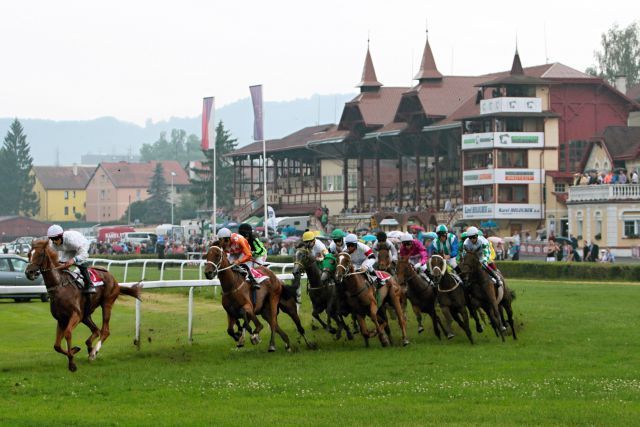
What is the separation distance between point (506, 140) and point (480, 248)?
5104cm

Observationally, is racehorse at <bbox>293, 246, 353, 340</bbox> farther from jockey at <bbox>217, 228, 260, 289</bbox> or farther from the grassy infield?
jockey at <bbox>217, 228, 260, 289</bbox>

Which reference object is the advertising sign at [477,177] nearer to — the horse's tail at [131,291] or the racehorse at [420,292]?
the racehorse at [420,292]

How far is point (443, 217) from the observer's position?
73.2 meters

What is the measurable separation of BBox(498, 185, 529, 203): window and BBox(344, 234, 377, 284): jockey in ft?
168

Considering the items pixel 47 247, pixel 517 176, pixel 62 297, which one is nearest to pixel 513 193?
pixel 517 176

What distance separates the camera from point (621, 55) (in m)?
94.9

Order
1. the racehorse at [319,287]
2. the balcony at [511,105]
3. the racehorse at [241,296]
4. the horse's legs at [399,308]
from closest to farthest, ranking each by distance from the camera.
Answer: the racehorse at [241,296] → the racehorse at [319,287] → the horse's legs at [399,308] → the balcony at [511,105]

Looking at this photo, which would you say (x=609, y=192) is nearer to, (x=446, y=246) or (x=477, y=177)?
(x=477, y=177)

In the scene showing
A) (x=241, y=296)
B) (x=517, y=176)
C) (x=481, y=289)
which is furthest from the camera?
(x=517, y=176)

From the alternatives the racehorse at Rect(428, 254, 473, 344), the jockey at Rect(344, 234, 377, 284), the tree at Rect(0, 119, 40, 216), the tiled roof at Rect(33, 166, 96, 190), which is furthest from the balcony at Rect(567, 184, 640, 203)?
the tiled roof at Rect(33, 166, 96, 190)

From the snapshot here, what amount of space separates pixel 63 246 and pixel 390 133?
6231 centimetres

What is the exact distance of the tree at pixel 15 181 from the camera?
14850 cm

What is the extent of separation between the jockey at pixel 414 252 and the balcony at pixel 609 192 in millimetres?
40446

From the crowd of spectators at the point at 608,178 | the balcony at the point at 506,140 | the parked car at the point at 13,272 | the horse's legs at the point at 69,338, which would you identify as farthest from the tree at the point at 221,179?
the horse's legs at the point at 69,338
